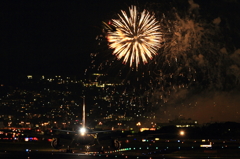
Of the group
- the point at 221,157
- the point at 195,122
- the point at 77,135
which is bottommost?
the point at 221,157

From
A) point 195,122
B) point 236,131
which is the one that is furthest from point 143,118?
point 236,131

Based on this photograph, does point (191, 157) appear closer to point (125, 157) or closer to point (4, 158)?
point (125, 157)

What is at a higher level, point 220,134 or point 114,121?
point 114,121

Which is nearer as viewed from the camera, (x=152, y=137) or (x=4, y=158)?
(x=4, y=158)

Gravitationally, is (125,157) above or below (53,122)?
below

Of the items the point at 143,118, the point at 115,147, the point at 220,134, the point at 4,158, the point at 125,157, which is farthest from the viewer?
the point at 143,118

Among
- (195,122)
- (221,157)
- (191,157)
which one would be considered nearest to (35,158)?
(191,157)

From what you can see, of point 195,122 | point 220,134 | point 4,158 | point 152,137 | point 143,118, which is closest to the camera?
point 4,158

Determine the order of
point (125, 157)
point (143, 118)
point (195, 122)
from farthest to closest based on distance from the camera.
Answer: point (143, 118) < point (195, 122) < point (125, 157)

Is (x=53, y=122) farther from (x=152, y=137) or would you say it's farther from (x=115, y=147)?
A: (x=115, y=147)
